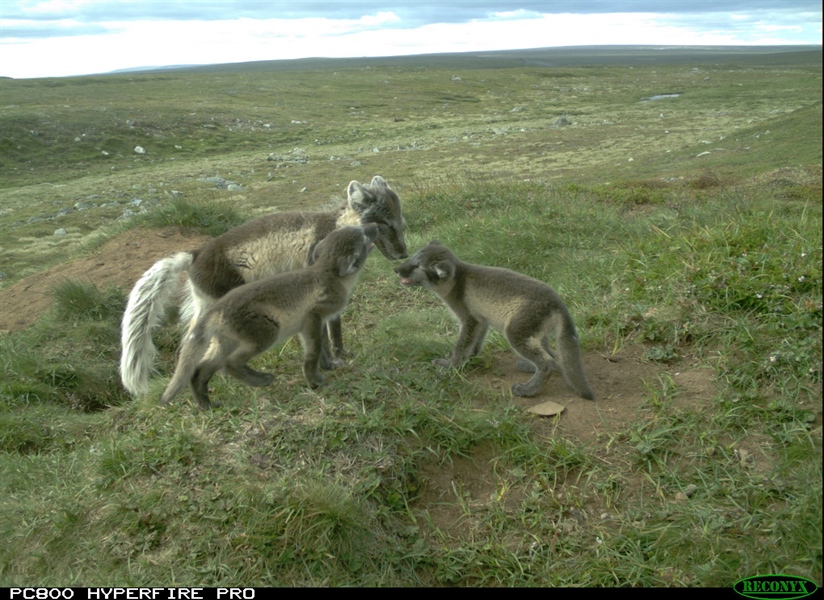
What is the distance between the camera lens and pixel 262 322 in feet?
16.1

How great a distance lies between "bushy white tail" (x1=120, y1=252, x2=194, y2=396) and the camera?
5793 millimetres

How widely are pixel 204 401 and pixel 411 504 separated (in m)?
1.81

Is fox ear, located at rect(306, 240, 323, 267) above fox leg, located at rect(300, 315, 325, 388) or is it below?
above

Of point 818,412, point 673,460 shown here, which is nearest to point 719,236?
point 818,412

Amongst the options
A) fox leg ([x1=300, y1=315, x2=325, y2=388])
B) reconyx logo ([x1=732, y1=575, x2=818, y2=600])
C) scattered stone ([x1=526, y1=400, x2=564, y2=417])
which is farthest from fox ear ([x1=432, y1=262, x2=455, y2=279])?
reconyx logo ([x1=732, y1=575, x2=818, y2=600])

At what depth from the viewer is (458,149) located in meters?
25.4

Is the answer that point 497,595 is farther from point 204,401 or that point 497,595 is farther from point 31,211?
point 31,211

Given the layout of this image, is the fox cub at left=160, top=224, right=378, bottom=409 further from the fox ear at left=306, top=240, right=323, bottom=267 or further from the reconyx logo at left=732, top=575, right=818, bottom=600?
the reconyx logo at left=732, top=575, right=818, bottom=600

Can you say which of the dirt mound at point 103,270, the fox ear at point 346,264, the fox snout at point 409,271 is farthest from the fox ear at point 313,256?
the dirt mound at point 103,270

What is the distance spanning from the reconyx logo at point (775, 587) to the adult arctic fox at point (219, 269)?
3438mm

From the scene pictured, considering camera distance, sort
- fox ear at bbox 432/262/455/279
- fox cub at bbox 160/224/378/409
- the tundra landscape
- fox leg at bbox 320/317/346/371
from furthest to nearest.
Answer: fox leg at bbox 320/317/346/371 < fox ear at bbox 432/262/455/279 < fox cub at bbox 160/224/378/409 < the tundra landscape

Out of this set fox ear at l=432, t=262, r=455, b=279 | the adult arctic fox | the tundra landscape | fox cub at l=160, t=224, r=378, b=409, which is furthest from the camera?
the adult arctic fox

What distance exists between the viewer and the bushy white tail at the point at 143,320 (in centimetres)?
579

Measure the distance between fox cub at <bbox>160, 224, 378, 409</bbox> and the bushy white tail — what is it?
76 cm
